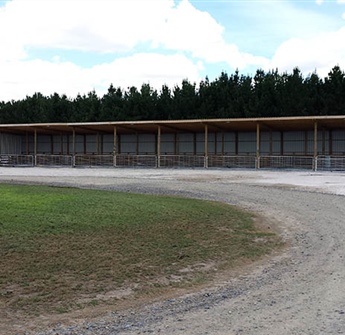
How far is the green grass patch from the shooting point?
601 cm

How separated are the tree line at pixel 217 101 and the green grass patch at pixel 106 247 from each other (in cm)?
3224

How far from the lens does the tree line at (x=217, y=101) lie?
42000mm

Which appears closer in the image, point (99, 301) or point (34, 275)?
point (99, 301)

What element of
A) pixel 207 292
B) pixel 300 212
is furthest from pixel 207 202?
pixel 207 292

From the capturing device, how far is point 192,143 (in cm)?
3903

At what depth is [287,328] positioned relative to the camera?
4547 mm

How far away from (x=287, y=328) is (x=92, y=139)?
129ft

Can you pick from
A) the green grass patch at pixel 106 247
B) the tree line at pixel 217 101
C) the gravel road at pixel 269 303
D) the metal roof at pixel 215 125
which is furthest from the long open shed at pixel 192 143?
the gravel road at pixel 269 303

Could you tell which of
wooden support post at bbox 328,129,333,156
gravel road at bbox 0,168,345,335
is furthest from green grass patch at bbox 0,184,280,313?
wooden support post at bbox 328,129,333,156

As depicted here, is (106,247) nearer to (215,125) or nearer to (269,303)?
(269,303)

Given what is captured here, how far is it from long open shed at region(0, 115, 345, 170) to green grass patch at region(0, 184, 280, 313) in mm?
19109

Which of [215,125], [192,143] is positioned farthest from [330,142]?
[192,143]

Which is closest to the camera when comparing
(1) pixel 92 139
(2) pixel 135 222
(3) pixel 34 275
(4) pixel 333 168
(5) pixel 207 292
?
(5) pixel 207 292

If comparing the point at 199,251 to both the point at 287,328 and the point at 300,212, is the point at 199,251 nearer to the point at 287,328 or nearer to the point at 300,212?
the point at 287,328
